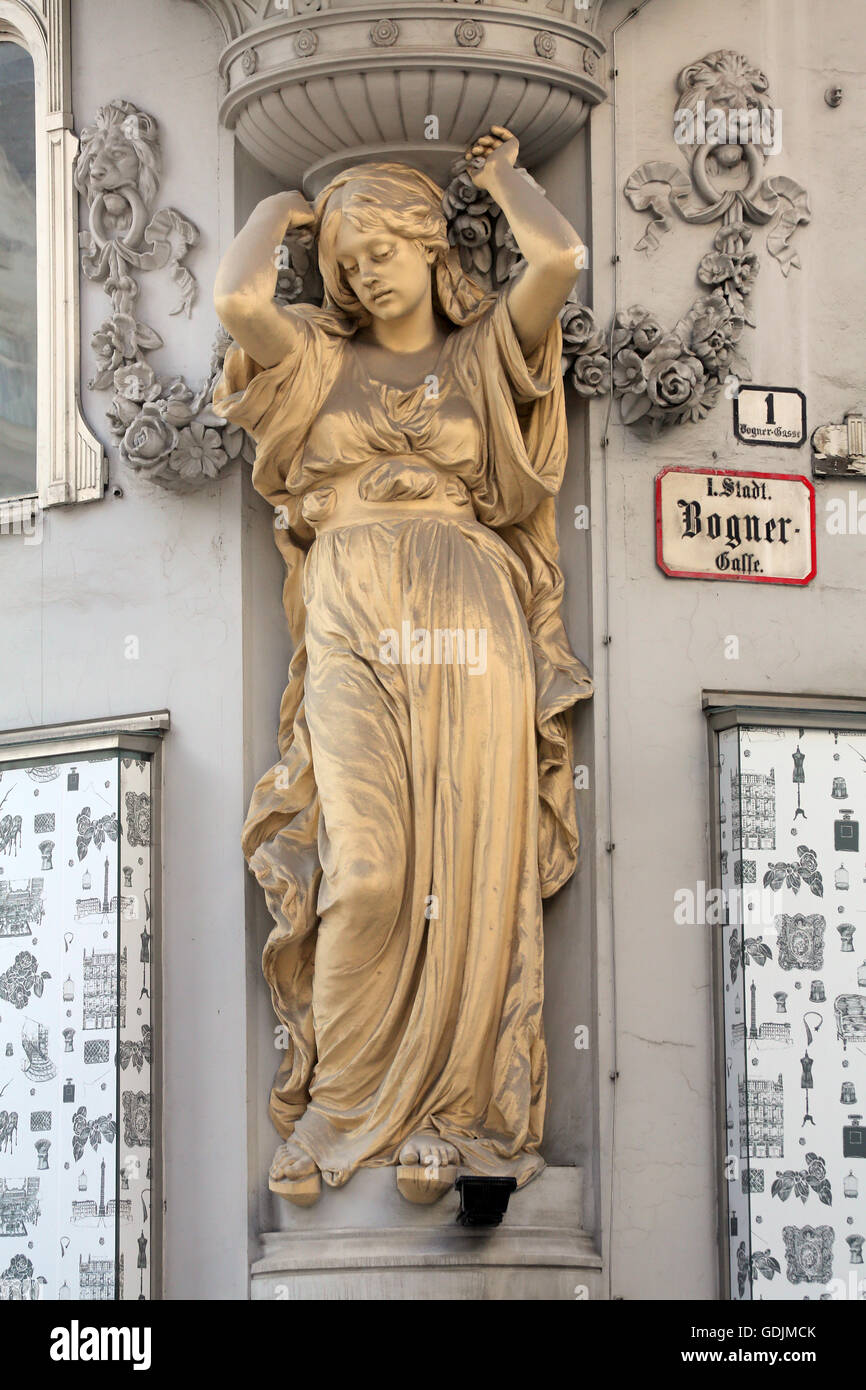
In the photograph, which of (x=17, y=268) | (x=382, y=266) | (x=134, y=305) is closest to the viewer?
(x=382, y=266)

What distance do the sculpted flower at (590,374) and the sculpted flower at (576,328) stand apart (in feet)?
0.15

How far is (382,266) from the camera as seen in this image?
9766 mm

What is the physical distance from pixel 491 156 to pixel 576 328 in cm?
64

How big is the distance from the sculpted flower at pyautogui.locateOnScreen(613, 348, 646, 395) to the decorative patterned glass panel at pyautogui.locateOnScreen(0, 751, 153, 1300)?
6.61 ft

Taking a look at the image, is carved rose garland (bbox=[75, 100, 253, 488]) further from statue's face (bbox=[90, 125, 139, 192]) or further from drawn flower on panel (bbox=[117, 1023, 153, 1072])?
drawn flower on panel (bbox=[117, 1023, 153, 1072])

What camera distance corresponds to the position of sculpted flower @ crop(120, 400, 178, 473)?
1007cm

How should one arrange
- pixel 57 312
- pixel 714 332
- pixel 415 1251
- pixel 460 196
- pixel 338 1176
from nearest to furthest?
pixel 415 1251
pixel 338 1176
pixel 460 196
pixel 714 332
pixel 57 312

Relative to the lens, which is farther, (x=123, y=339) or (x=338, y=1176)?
(x=123, y=339)

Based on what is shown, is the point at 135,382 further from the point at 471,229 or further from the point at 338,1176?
the point at 338,1176

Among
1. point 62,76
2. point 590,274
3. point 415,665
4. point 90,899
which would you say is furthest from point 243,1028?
point 62,76

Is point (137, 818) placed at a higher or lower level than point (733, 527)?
lower

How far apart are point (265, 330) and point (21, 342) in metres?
1.66

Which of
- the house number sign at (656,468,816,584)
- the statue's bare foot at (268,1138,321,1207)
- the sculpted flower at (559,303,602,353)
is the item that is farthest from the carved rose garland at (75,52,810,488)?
the statue's bare foot at (268,1138,321,1207)

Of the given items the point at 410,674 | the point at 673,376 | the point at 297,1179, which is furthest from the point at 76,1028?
the point at 673,376
